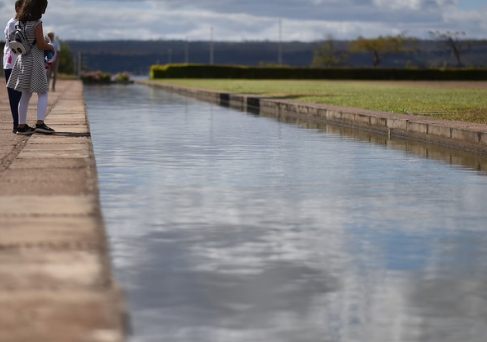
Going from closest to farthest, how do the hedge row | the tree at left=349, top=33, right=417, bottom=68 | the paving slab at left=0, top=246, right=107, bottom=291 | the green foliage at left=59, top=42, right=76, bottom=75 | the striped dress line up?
1. the paving slab at left=0, top=246, right=107, bottom=291
2. the striped dress
3. the hedge row
4. the green foliage at left=59, top=42, right=76, bottom=75
5. the tree at left=349, top=33, right=417, bottom=68

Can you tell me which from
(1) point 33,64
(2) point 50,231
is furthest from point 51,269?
(1) point 33,64

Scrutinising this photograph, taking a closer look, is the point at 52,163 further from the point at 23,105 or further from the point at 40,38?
the point at 23,105

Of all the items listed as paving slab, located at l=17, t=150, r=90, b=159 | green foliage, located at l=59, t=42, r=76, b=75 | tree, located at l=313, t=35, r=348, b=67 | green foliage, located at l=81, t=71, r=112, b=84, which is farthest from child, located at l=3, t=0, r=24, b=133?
tree, located at l=313, t=35, r=348, b=67

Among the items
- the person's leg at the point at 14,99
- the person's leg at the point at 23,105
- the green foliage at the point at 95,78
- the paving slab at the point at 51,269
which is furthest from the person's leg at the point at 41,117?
the green foliage at the point at 95,78

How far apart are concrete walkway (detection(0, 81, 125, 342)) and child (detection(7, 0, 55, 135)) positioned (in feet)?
12.0

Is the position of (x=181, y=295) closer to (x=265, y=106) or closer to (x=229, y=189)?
(x=229, y=189)

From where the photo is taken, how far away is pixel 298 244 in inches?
233

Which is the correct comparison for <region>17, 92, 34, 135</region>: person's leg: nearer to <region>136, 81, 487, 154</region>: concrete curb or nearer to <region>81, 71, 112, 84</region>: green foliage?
<region>136, 81, 487, 154</region>: concrete curb

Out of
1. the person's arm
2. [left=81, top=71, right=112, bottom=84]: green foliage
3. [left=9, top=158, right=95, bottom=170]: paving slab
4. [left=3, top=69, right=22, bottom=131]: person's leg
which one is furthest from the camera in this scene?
[left=81, top=71, right=112, bottom=84]: green foliage

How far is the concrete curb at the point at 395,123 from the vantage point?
12766 millimetres

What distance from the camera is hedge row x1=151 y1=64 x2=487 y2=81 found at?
266 ft

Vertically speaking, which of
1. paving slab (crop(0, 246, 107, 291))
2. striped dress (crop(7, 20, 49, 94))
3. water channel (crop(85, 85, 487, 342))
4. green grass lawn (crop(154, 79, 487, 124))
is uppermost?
striped dress (crop(7, 20, 49, 94))

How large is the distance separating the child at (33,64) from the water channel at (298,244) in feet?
3.93

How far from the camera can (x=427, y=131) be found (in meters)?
14.2
